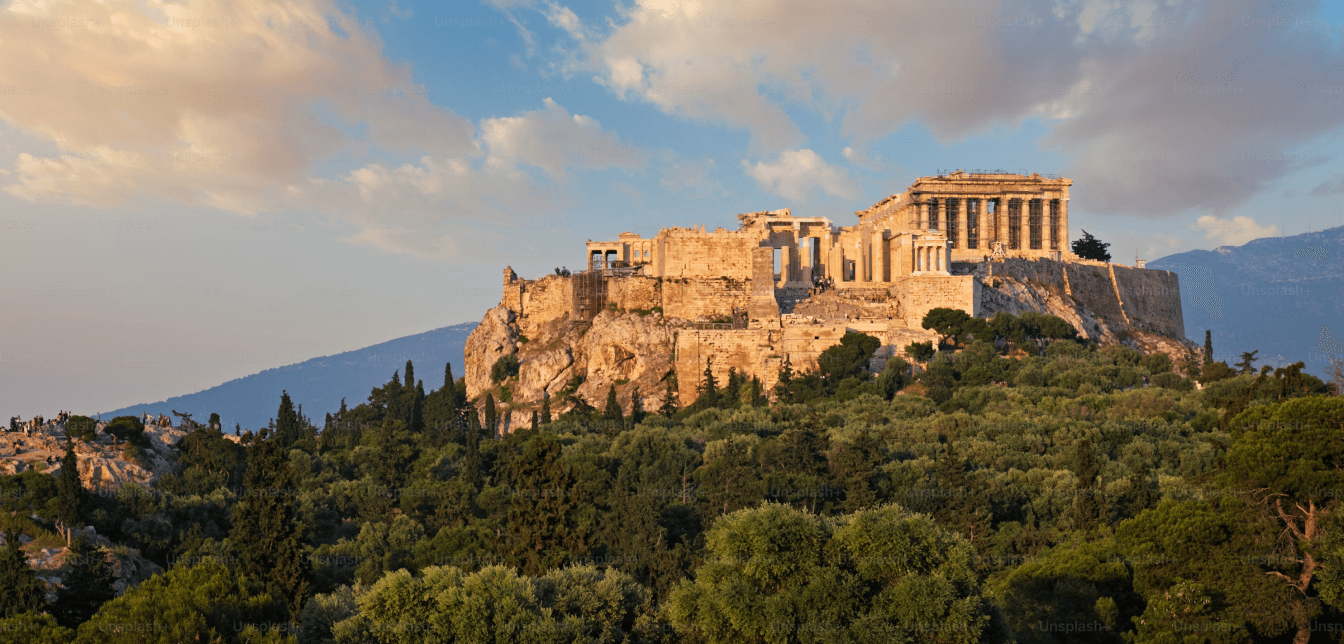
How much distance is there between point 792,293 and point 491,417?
18.0 metres

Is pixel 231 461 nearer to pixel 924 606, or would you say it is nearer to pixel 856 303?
pixel 856 303

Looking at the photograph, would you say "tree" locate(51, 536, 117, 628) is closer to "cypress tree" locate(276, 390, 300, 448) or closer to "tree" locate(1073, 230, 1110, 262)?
"cypress tree" locate(276, 390, 300, 448)

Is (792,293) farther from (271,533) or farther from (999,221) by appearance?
(271,533)

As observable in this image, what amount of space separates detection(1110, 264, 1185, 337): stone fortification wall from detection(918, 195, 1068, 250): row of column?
448cm

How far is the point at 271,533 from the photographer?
84.9 ft

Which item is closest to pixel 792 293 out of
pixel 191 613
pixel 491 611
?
pixel 491 611

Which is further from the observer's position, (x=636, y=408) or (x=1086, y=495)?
(x=636, y=408)

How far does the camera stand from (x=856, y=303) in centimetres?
5919

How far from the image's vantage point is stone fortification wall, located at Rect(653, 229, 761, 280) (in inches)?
2363

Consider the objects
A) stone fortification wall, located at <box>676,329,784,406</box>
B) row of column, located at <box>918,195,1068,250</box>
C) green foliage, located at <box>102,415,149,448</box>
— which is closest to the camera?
green foliage, located at <box>102,415,149,448</box>

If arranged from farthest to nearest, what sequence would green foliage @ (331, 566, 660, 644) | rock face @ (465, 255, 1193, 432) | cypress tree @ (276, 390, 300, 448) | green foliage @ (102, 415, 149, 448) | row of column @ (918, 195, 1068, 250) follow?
row of column @ (918, 195, 1068, 250), rock face @ (465, 255, 1193, 432), cypress tree @ (276, 390, 300, 448), green foliage @ (102, 415, 149, 448), green foliage @ (331, 566, 660, 644)

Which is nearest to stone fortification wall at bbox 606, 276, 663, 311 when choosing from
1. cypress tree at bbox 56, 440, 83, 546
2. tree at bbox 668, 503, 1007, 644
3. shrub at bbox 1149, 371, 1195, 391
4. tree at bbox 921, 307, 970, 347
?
tree at bbox 921, 307, 970, 347

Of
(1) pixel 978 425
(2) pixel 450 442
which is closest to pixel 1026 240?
(1) pixel 978 425

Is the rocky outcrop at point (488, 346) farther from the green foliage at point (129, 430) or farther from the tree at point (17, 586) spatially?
the tree at point (17, 586)
